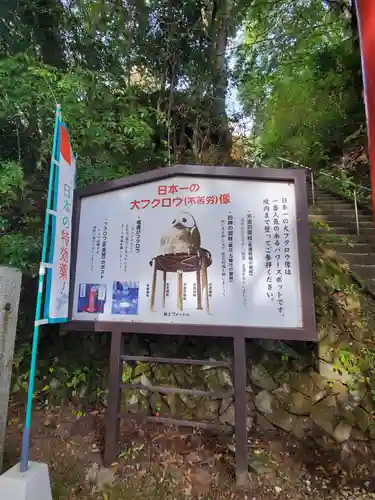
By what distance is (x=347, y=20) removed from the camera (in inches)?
390

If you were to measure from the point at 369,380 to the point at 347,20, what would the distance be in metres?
11.2

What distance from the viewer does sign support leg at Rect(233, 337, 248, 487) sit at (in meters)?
2.64

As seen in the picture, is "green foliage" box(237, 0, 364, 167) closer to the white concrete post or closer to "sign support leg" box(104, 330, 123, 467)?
"sign support leg" box(104, 330, 123, 467)

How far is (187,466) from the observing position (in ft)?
9.29

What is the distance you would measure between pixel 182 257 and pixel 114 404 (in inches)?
58.9

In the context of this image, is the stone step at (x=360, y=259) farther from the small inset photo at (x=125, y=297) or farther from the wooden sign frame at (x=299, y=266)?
the small inset photo at (x=125, y=297)

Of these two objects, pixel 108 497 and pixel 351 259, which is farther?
pixel 351 259

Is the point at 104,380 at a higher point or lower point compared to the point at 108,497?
higher

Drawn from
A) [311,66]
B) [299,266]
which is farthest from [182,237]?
[311,66]

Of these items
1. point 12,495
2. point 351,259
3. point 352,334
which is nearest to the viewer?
point 12,495

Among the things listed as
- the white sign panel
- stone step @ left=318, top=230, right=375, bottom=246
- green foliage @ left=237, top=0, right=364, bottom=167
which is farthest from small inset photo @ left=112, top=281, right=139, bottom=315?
green foliage @ left=237, top=0, right=364, bottom=167

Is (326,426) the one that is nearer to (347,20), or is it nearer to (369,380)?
(369,380)

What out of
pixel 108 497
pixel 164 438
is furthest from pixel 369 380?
pixel 108 497

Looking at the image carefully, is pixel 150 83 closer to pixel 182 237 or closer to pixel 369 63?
pixel 182 237
